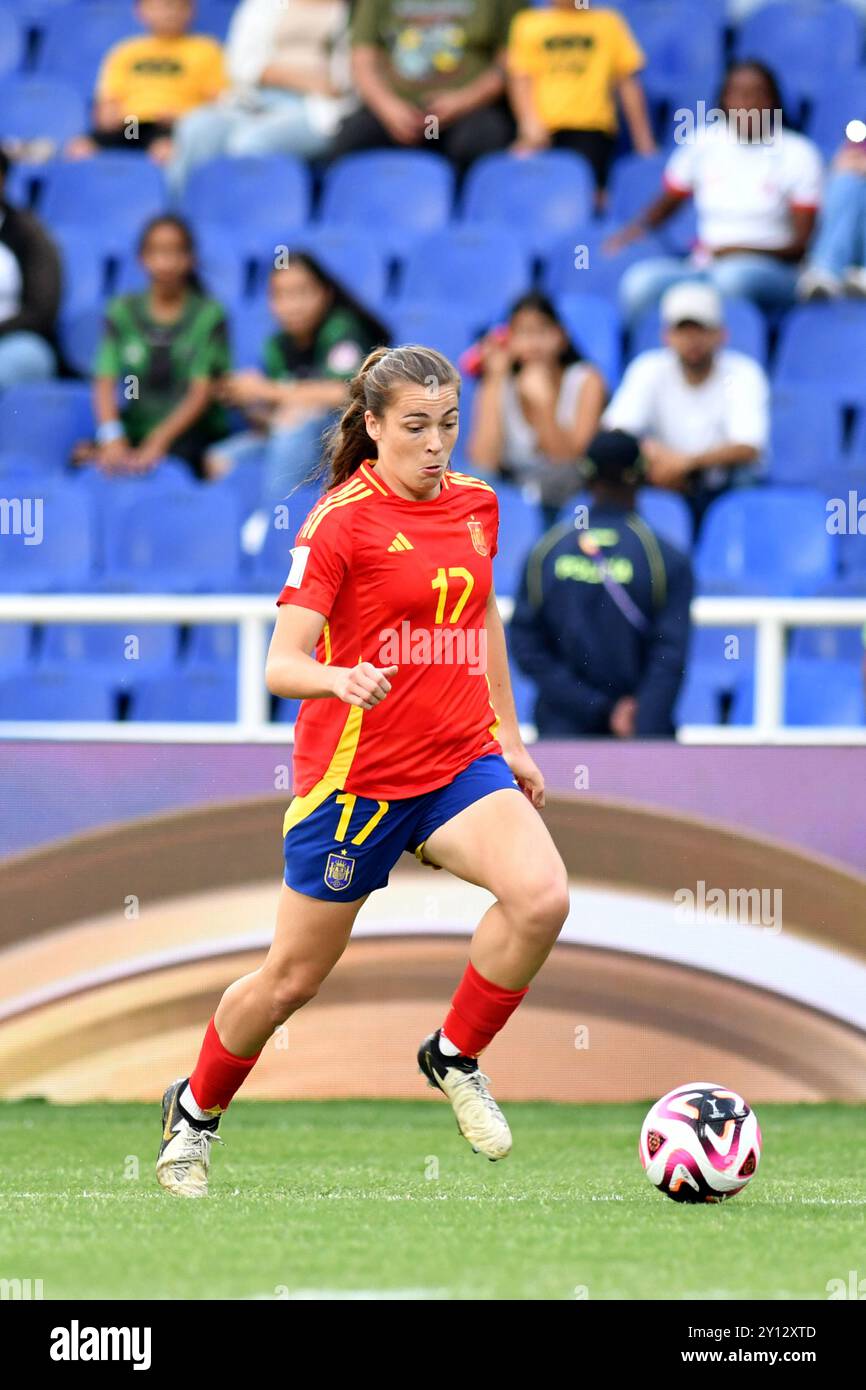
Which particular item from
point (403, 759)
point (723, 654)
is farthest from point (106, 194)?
point (403, 759)

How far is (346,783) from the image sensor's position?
5418 millimetres

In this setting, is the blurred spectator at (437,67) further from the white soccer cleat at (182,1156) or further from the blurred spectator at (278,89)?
the white soccer cleat at (182,1156)

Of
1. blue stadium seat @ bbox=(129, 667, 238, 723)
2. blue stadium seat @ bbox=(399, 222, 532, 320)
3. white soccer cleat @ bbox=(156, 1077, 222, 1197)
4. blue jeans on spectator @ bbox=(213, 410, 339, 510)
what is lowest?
white soccer cleat @ bbox=(156, 1077, 222, 1197)

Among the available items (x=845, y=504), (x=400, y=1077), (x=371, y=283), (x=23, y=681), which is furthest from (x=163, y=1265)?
(x=371, y=283)

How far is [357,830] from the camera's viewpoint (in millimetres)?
5402

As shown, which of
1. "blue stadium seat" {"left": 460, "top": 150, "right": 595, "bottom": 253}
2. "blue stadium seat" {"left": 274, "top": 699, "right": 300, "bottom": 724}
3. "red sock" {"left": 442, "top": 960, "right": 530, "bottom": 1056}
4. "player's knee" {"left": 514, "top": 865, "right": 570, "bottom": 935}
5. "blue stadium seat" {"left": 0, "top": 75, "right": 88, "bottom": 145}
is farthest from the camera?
"blue stadium seat" {"left": 0, "top": 75, "right": 88, "bottom": 145}

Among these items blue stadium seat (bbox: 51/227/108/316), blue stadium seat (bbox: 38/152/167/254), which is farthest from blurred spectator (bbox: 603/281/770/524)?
blue stadium seat (bbox: 38/152/167/254)

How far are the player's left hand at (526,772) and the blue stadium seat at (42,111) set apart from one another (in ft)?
30.2

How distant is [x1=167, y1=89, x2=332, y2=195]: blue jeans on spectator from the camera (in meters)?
13.1

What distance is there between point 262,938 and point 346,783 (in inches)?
92.7

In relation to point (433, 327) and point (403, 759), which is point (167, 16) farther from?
point (403, 759)

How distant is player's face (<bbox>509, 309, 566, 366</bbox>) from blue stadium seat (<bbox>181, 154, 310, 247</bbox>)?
286cm

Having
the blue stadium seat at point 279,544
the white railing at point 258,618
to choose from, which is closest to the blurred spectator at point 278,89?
the blue stadium seat at point 279,544

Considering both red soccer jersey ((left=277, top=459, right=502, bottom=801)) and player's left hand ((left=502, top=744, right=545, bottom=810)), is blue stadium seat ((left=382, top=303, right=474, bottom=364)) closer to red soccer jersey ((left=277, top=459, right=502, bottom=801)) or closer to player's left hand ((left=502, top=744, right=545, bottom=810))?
player's left hand ((left=502, top=744, right=545, bottom=810))
